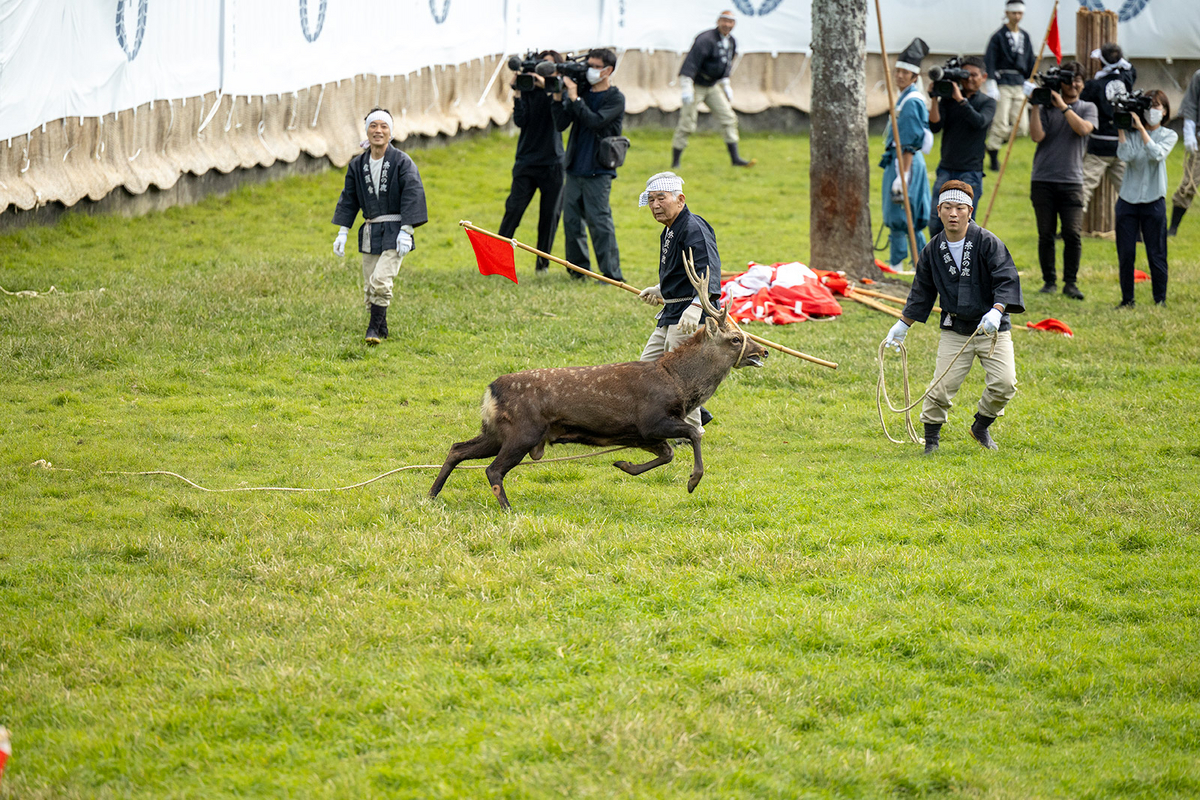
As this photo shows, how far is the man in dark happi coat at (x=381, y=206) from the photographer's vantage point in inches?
440

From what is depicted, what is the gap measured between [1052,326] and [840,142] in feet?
10.9

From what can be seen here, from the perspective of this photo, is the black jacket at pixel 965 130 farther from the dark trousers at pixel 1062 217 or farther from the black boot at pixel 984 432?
the black boot at pixel 984 432

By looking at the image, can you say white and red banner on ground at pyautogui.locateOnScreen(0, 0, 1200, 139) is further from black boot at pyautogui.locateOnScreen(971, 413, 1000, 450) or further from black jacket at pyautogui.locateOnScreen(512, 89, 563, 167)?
black boot at pyautogui.locateOnScreen(971, 413, 1000, 450)

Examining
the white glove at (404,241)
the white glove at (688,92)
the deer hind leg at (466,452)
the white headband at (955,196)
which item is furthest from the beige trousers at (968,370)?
the white glove at (688,92)

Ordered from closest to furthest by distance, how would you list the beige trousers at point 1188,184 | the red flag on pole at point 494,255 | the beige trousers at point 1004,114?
the red flag on pole at point 494,255
the beige trousers at point 1188,184
the beige trousers at point 1004,114

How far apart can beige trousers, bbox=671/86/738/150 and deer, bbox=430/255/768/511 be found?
1390 centimetres

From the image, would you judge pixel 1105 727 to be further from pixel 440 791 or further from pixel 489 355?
pixel 489 355

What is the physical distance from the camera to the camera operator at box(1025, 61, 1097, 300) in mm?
13609

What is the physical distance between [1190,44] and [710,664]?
2309cm

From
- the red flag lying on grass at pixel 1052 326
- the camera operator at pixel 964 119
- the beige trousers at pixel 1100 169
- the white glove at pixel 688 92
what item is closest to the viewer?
the red flag lying on grass at pixel 1052 326

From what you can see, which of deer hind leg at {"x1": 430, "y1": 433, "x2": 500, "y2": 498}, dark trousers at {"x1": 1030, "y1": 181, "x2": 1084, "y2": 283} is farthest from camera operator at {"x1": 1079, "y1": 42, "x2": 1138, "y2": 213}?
deer hind leg at {"x1": 430, "y1": 433, "x2": 500, "y2": 498}

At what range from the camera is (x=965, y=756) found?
4770 millimetres

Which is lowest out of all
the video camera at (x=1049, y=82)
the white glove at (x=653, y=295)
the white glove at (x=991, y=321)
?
the white glove at (x=991, y=321)

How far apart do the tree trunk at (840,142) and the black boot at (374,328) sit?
564 cm
